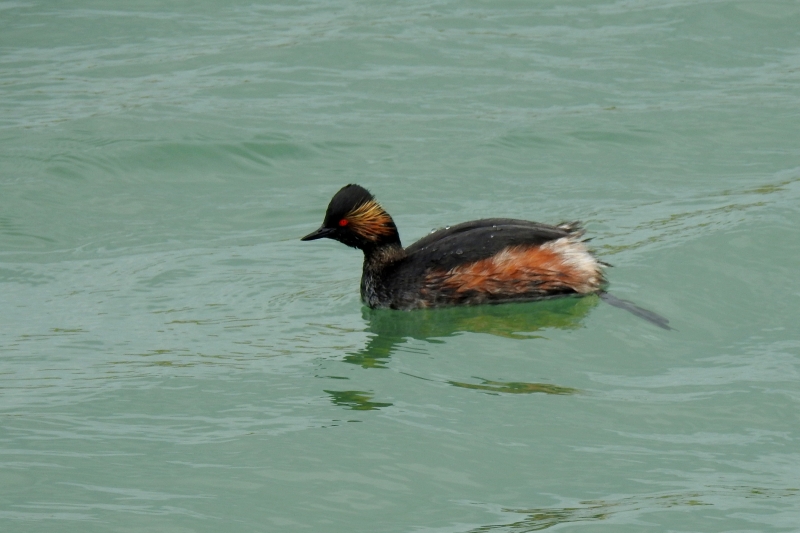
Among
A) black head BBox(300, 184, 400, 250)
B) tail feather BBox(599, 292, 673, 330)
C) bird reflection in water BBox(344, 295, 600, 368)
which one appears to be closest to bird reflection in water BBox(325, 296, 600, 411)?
bird reflection in water BBox(344, 295, 600, 368)

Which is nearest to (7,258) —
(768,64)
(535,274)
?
(535,274)

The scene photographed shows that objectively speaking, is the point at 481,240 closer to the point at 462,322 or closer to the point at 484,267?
the point at 484,267

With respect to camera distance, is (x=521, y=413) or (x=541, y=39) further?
(x=541, y=39)

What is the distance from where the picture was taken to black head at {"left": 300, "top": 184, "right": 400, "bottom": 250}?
8.80m

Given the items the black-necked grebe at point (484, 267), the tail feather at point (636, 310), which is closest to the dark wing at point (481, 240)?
→ the black-necked grebe at point (484, 267)

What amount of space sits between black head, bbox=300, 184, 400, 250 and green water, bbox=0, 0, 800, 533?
0.43 m

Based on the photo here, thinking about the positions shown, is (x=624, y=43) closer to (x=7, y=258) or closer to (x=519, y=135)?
(x=519, y=135)

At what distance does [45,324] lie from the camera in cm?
833

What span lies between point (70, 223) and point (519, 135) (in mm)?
4017

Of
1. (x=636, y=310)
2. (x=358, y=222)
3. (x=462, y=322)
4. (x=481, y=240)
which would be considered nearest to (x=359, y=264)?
(x=358, y=222)

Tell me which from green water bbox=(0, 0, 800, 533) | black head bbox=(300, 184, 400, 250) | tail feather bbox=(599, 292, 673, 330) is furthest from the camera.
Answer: black head bbox=(300, 184, 400, 250)

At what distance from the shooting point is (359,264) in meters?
9.80

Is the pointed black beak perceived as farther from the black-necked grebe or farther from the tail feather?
the tail feather

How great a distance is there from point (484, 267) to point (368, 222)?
0.88 meters
